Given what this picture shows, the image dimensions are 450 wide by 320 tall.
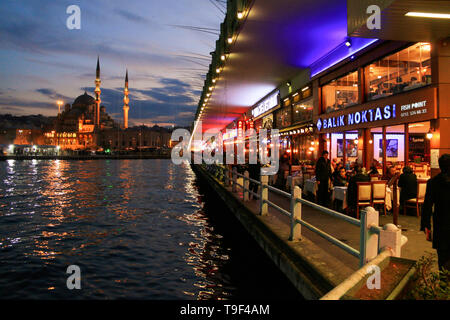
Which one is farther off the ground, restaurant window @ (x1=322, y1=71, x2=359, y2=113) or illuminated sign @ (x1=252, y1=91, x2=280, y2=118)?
illuminated sign @ (x1=252, y1=91, x2=280, y2=118)

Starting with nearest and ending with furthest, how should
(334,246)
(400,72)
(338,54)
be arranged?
1. (334,246)
2. (400,72)
3. (338,54)

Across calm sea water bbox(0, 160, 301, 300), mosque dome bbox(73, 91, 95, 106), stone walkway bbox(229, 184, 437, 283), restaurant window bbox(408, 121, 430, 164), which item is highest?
mosque dome bbox(73, 91, 95, 106)

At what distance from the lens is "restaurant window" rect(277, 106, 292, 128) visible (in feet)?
79.0

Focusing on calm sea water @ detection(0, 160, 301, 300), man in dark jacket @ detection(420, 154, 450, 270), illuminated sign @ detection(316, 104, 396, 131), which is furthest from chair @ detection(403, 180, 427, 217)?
man in dark jacket @ detection(420, 154, 450, 270)

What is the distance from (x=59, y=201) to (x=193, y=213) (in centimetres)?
844

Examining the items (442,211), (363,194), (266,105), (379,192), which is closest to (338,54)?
(379,192)

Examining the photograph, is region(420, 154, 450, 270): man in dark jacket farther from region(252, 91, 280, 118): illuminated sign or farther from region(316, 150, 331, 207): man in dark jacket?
region(252, 91, 280, 118): illuminated sign

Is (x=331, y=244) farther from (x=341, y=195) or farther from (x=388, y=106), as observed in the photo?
(x=388, y=106)

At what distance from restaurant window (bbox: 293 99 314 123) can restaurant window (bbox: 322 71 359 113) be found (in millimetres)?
1572

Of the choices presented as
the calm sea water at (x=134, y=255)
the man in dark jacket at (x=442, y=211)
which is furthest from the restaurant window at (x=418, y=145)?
the man in dark jacket at (x=442, y=211)

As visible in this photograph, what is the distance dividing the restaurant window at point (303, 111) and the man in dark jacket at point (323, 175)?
979 cm

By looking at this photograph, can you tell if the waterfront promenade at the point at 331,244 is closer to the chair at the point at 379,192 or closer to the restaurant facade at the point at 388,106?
the chair at the point at 379,192

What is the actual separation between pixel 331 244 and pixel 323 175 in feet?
14.9

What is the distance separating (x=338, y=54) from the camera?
16.3m
